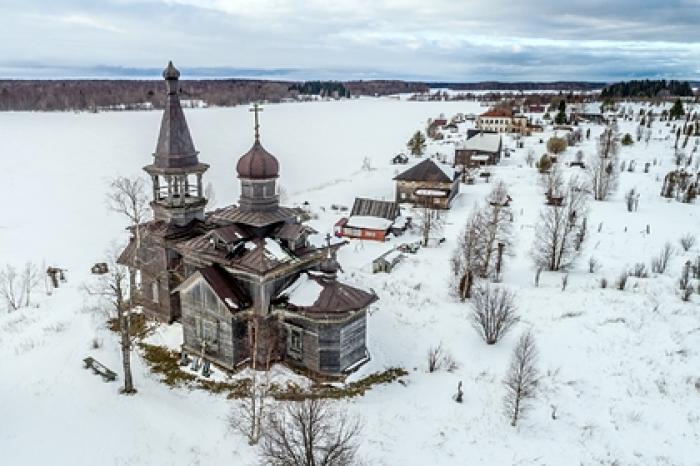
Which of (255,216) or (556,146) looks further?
(556,146)

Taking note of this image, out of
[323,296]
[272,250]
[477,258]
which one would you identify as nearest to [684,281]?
[477,258]

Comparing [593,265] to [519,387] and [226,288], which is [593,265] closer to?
[519,387]

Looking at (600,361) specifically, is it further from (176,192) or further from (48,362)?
(48,362)

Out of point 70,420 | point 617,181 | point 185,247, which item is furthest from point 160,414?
point 617,181

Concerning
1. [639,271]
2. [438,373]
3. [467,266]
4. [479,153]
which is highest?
[479,153]

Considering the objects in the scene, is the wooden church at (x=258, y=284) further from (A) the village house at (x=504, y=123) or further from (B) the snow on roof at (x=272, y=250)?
(A) the village house at (x=504, y=123)

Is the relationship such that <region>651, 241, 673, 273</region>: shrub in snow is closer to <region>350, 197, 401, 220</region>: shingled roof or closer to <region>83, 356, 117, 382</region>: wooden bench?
<region>350, 197, 401, 220</region>: shingled roof

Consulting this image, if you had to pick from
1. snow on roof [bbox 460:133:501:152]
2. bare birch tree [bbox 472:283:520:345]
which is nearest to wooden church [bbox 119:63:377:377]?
bare birch tree [bbox 472:283:520:345]
